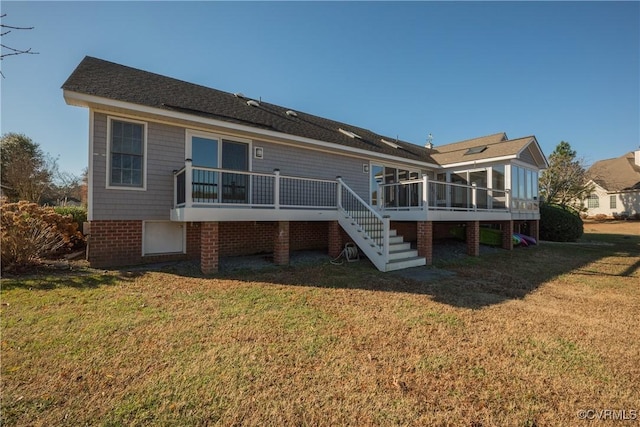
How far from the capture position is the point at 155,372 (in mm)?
2922

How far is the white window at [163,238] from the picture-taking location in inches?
309

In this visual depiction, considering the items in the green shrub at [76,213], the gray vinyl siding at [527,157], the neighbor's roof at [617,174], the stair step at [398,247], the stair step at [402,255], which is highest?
the neighbor's roof at [617,174]

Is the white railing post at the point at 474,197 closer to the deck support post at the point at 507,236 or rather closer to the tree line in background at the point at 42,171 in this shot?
the deck support post at the point at 507,236

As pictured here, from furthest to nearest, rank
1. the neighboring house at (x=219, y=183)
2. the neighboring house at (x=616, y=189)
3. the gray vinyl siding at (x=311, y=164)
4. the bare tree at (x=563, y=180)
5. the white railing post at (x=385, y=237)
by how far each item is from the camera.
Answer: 1. the neighboring house at (x=616, y=189)
2. the bare tree at (x=563, y=180)
3. the gray vinyl siding at (x=311, y=164)
4. the white railing post at (x=385, y=237)
5. the neighboring house at (x=219, y=183)

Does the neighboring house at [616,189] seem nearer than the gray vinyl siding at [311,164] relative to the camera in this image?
No

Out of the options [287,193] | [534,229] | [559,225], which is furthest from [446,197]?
[559,225]

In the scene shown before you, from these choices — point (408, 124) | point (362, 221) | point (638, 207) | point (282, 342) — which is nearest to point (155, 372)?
point (282, 342)

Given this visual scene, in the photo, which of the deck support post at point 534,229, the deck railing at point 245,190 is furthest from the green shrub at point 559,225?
the deck railing at point 245,190

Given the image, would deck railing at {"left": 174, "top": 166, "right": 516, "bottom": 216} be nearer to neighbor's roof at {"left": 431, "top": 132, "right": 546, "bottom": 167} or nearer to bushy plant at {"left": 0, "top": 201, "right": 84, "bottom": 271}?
neighbor's roof at {"left": 431, "top": 132, "right": 546, "bottom": 167}

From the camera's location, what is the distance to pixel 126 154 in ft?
24.2

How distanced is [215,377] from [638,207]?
158 ft

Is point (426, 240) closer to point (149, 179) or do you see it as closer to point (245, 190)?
point (245, 190)

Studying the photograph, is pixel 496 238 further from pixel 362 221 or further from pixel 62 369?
pixel 62 369

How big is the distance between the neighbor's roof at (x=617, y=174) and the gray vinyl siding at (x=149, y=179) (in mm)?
48213
